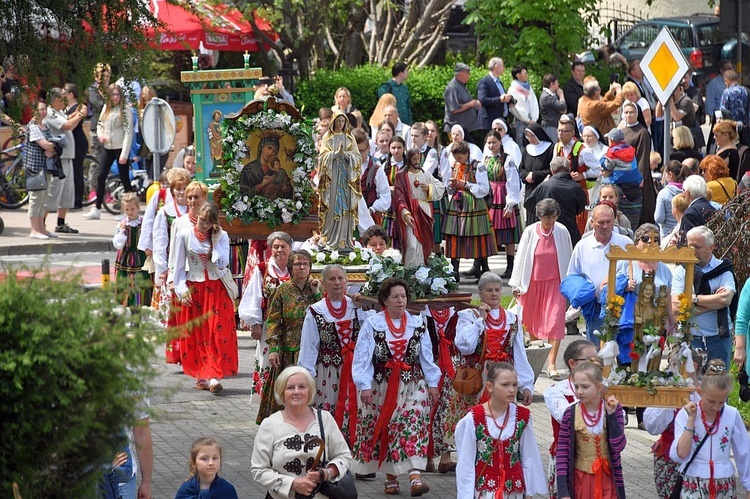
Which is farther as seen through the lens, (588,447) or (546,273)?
(546,273)

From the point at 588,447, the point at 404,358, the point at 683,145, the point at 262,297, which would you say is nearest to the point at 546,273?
the point at 262,297

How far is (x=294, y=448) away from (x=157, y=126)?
1179 cm

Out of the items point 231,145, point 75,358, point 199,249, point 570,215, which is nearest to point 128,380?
point 75,358

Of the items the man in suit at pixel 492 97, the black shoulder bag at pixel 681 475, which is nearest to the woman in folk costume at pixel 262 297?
the black shoulder bag at pixel 681 475

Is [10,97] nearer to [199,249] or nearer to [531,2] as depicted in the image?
[199,249]

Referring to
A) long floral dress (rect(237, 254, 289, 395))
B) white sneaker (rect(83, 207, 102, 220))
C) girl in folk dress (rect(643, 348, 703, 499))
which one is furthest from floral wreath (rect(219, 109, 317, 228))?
white sneaker (rect(83, 207, 102, 220))

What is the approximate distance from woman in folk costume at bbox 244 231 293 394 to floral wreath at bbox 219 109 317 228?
9.11 ft

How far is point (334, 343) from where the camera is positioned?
10414 millimetres

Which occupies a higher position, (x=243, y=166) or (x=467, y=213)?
(x=243, y=166)

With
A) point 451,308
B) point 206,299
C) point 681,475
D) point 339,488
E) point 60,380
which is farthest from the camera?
point 206,299

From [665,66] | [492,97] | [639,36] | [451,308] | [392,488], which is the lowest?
[392,488]

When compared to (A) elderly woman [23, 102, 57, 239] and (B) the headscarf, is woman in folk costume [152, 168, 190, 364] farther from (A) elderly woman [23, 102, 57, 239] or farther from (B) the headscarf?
(A) elderly woman [23, 102, 57, 239]

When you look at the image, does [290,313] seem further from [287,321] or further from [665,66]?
[665,66]

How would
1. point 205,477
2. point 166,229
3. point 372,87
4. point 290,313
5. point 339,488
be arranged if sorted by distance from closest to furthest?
point 339,488
point 205,477
point 290,313
point 166,229
point 372,87
